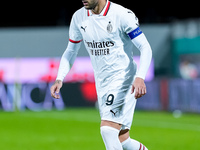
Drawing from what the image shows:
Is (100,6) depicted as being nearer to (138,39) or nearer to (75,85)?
(138,39)

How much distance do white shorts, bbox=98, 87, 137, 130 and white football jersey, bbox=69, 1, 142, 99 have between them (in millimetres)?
34

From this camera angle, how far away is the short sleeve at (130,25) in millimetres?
5750

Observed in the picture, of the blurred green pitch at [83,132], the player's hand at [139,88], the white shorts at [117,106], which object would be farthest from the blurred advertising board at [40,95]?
the player's hand at [139,88]

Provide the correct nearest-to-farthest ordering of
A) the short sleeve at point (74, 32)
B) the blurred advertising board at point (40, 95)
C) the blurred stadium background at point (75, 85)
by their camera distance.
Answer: the short sleeve at point (74, 32), the blurred stadium background at point (75, 85), the blurred advertising board at point (40, 95)

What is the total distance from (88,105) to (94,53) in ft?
58.3

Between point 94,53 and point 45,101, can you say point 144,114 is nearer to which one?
point 45,101

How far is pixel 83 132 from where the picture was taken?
1422 centimetres

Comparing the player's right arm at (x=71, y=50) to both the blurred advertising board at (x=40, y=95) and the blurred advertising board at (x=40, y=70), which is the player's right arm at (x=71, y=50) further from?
the blurred advertising board at (x=40, y=70)

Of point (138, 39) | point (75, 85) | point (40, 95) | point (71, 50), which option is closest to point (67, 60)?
point (71, 50)

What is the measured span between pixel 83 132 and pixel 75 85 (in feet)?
31.4

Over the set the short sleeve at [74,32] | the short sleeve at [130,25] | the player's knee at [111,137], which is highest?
the short sleeve at [130,25]

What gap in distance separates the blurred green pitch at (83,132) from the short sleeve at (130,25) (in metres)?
4.97

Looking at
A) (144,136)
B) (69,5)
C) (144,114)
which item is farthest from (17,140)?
(69,5)

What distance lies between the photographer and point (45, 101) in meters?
23.4
